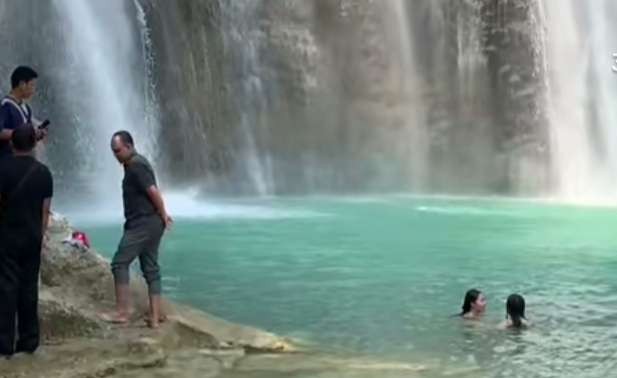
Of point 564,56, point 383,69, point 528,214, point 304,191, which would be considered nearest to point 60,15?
point 304,191

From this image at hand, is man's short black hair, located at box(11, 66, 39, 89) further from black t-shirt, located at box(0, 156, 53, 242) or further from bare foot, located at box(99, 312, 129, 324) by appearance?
bare foot, located at box(99, 312, 129, 324)

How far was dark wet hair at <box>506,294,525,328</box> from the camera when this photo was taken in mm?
8555

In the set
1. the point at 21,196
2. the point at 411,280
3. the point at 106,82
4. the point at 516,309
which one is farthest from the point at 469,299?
the point at 106,82

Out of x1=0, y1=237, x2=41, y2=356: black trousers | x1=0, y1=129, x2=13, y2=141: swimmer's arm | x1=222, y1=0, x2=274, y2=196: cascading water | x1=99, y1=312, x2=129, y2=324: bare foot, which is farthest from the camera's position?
x1=222, y1=0, x2=274, y2=196: cascading water

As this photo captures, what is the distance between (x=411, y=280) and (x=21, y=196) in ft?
19.9

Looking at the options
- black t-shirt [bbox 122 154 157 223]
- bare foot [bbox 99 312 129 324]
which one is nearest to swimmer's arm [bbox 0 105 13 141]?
black t-shirt [bbox 122 154 157 223]

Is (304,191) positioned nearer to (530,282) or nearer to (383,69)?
(383,69)

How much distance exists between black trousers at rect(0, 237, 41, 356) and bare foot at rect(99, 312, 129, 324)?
97 centimetres

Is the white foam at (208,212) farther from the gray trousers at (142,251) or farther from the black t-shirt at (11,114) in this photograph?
the black t-shirt at (11,114)

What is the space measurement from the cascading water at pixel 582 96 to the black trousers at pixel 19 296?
25.1 meters

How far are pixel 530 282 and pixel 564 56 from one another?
73.0 ft

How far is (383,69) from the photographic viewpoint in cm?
3141

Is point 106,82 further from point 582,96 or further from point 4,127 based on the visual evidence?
point 4,127

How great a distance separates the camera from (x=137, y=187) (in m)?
7.55
